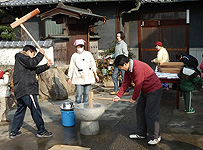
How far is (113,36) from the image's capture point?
13.0 metres

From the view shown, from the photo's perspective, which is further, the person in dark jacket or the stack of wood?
the stack of wood

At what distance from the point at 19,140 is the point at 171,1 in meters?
9.26

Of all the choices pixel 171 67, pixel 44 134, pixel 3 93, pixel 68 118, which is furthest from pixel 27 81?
pixel 171 67

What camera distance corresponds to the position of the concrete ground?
482cm

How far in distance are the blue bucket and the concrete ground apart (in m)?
0.10

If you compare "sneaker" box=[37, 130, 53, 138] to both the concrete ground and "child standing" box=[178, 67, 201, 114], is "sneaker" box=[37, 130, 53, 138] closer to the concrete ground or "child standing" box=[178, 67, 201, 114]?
the concrete ground

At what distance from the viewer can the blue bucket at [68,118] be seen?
5.85 m

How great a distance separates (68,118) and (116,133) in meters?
1.16

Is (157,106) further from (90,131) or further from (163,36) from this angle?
(163,36)

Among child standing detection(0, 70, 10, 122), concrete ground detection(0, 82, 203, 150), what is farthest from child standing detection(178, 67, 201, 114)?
child standing detection(0, 70, 10, 122)

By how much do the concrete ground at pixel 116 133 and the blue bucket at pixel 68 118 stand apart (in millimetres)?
97

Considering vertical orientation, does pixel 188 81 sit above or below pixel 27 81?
below

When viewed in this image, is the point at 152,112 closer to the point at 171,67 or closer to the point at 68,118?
the point at 68,118

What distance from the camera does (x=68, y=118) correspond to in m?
5.89
